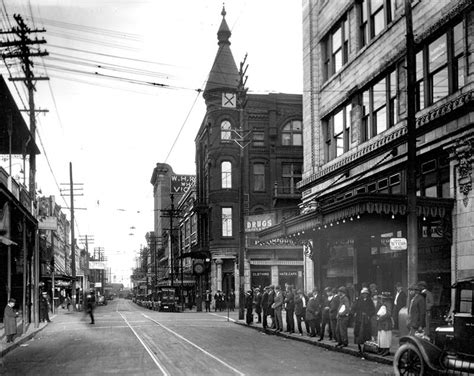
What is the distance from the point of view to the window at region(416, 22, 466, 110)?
2005cm

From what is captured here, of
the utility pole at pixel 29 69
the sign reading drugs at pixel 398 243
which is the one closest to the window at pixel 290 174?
the utility pole at pixel 29 69

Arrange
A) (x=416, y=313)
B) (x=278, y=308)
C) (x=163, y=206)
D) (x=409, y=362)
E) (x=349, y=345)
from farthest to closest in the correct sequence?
(x=163, y=206) < (x=278, y=308) < (x=349, y=345) < (x=416, y=313) < (x=409, y=362)

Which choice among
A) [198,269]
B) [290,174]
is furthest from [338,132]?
[198,269]

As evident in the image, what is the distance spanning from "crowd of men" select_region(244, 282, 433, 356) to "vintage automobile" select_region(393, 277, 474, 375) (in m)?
1.04

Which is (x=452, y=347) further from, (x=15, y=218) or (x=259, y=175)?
(x=259, y=175)

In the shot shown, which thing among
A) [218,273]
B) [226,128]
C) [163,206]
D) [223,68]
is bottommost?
[218,273]

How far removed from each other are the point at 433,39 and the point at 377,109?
4.75 m

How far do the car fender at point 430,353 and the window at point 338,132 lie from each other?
713 inches

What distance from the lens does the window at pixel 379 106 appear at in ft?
81.0

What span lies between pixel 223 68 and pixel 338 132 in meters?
27.2

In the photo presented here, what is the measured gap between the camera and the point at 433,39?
2164cm

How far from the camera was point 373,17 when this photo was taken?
2659cm

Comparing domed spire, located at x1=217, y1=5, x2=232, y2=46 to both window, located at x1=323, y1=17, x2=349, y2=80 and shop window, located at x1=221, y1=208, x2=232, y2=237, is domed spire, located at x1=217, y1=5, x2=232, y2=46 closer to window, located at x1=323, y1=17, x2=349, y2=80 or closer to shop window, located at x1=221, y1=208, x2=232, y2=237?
shop window, located at x1=221, y1=208, x2=232, y2=237

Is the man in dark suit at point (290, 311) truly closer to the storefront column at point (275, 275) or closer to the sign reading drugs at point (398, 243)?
the sign reading drugs at point (398, 243)
